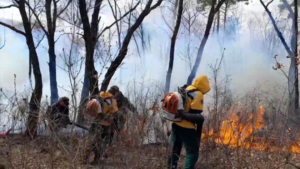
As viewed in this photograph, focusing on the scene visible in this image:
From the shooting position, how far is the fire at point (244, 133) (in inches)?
246

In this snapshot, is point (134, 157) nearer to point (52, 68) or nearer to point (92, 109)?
point (92, 109)

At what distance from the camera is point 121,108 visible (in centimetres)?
693

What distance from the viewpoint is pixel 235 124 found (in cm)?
655

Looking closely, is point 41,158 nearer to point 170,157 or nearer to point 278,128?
point 170,157

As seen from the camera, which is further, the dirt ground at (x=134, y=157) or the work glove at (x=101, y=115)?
the work glove at (x=101, y=115)

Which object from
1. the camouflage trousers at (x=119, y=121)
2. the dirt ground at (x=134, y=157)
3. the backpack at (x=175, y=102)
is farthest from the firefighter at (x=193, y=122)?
the camouflage trousers at (x=119, y=121)

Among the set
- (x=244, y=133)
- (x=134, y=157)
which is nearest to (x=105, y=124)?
(x=134, y=157)

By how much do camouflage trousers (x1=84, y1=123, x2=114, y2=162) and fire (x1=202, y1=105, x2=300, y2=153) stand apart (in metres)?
1.69

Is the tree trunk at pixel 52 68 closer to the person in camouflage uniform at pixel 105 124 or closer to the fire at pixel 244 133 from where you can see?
the person in camouflage uniform at pixel 105 124

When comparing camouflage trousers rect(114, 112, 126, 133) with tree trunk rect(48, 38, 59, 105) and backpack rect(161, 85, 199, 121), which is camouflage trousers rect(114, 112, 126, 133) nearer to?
backpack rect(161, 85, 199, 121)

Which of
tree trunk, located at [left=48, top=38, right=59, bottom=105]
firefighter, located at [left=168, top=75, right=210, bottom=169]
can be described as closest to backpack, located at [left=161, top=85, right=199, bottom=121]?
firefighter, located at [left=168, top=75, right=210, bottom=169]

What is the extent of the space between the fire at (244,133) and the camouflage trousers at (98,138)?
1.69 metres

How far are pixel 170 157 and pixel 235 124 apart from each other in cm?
142

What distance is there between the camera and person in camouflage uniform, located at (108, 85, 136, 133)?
6367 millimetres
